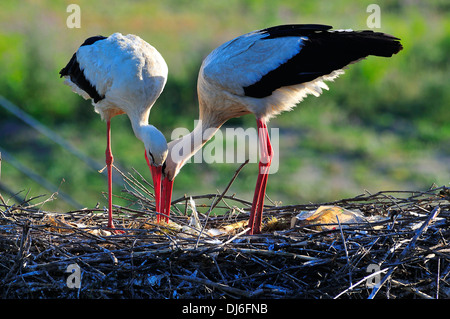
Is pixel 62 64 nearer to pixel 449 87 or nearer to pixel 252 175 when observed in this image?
pixel 252 175

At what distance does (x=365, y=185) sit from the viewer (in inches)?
461

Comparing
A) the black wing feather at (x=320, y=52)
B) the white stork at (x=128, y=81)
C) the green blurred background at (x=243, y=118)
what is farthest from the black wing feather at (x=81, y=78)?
the green blurred background at (x=243, y=118)

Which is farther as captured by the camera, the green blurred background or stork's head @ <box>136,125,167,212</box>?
the green blurred background

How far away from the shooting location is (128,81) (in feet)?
16.6

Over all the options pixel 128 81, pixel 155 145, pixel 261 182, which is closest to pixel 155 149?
pixel 155 145

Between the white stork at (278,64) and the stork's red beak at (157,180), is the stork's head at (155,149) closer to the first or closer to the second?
the stork's red beak at (157,180)

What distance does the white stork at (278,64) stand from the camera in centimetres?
473

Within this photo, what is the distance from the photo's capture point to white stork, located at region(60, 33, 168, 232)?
5.04 metres

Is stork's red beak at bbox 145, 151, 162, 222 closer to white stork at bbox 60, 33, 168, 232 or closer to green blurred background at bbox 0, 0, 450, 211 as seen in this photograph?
white stork at bbox 60, 33, 168, 232

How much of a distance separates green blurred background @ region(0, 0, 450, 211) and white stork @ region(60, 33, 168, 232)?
4.73 metres

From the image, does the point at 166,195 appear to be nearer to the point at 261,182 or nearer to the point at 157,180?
the point at 157,180

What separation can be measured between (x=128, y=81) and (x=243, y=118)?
8625 millimetres

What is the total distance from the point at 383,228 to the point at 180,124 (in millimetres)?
9030

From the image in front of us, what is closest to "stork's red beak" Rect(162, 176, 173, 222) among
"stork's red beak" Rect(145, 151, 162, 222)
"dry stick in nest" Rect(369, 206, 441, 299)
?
"stork's red beak" Rect(145, 151, 162, 222)
